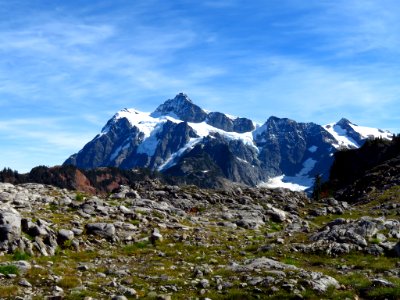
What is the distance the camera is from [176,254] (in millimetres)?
28016

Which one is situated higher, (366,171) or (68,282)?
(366,171)

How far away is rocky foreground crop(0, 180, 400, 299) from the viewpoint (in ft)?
63.0

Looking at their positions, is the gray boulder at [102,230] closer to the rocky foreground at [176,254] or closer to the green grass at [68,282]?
the rocky foreground at [176,254]

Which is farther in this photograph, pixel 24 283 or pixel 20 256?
pixel 20 256

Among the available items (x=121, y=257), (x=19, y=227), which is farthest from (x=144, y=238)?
(x=19, y=227)

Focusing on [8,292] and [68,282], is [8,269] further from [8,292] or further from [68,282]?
[68,282]

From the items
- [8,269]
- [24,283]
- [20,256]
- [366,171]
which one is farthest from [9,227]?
[366,171]

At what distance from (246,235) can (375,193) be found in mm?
37369

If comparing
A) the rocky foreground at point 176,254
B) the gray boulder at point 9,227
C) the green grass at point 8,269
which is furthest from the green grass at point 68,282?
the gray boulder at point 9,227

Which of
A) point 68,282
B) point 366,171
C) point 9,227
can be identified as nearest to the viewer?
point 68,282

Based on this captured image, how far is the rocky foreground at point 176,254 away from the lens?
19.2 m

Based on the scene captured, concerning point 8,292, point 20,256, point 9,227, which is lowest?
point 8,292

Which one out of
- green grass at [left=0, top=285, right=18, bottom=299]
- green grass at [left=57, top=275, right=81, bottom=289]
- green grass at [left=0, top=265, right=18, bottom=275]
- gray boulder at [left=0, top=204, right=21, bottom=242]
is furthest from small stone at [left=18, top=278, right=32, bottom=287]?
gray boulder at [left=0, top=204, right=21, bottom=242]

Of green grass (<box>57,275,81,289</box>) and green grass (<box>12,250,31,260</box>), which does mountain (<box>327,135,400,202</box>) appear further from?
green grass (<box>57,275,81,289</box>)
